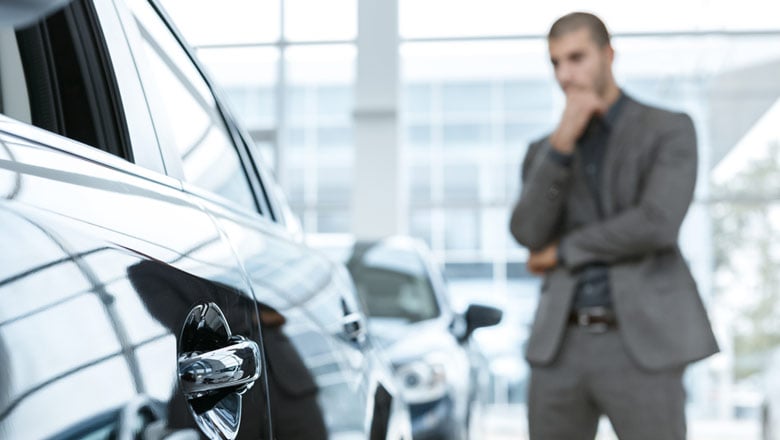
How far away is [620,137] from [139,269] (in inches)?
66.1

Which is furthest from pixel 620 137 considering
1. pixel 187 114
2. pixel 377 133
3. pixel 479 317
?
pixel 377 133

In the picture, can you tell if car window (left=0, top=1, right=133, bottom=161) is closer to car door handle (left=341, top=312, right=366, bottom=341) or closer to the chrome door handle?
the chrome door handle

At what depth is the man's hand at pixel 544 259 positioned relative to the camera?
2.33 meters

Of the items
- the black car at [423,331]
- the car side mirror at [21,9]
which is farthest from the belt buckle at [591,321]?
the car side mirror at [21,9]

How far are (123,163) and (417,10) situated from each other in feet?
31.5

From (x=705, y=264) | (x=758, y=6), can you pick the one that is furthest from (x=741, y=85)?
(x=705, y=264)

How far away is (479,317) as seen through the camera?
15.1ft

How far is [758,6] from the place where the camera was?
34.3 ft

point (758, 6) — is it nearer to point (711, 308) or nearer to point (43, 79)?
point (711, 308)

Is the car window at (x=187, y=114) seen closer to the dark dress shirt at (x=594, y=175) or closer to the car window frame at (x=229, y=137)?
the car window frame at (x=229, y=137)

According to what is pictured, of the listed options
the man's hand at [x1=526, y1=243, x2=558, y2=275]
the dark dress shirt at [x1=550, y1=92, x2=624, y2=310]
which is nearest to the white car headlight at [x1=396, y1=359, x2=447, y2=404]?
A: the man's hand at [x1=526, y1=243, x2=558, y2=275]

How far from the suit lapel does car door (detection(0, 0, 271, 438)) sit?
139 cm

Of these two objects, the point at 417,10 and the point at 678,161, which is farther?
the point at 417,10

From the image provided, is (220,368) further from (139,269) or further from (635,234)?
(635,234)
